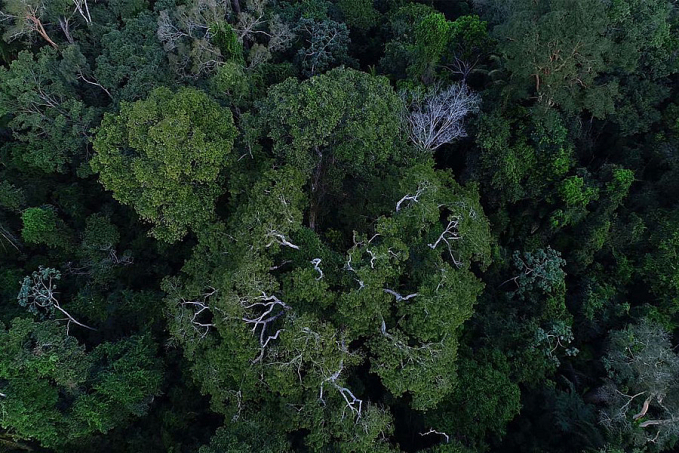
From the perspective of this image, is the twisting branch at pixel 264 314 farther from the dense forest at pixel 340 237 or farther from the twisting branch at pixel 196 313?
the twisting branch at pixel 196 313

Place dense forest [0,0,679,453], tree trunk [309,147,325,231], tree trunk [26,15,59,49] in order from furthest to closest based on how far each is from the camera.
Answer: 1. tree trunk [26,15,59,49]
2. tree trunk [309,147,325,231]
3. dense forest [0,0,679,453]

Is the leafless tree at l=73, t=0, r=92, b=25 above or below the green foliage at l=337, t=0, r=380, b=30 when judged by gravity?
below

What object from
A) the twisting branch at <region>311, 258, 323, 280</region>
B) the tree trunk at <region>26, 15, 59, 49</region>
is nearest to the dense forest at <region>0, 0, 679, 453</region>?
the twisting branch at <region>311, 258, 323, 280</region>

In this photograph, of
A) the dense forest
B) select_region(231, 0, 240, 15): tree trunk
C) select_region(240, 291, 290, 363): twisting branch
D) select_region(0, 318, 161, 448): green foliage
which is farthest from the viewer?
select_region(231, 0, 240, 15): tree trunk

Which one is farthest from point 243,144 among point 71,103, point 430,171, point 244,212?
point 71,103

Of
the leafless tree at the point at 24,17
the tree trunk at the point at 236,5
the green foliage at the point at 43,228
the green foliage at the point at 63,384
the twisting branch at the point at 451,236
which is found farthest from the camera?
the tree trunk at the point at 236,5

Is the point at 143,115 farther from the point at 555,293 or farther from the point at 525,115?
the point at 555,293

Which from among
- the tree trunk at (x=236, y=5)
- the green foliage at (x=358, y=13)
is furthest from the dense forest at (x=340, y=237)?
the green foliage at (x=358, y=13)

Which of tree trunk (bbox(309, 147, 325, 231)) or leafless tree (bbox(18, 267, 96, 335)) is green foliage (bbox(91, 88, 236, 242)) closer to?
tree trunk (bbox(309, 147, 325, 231))
